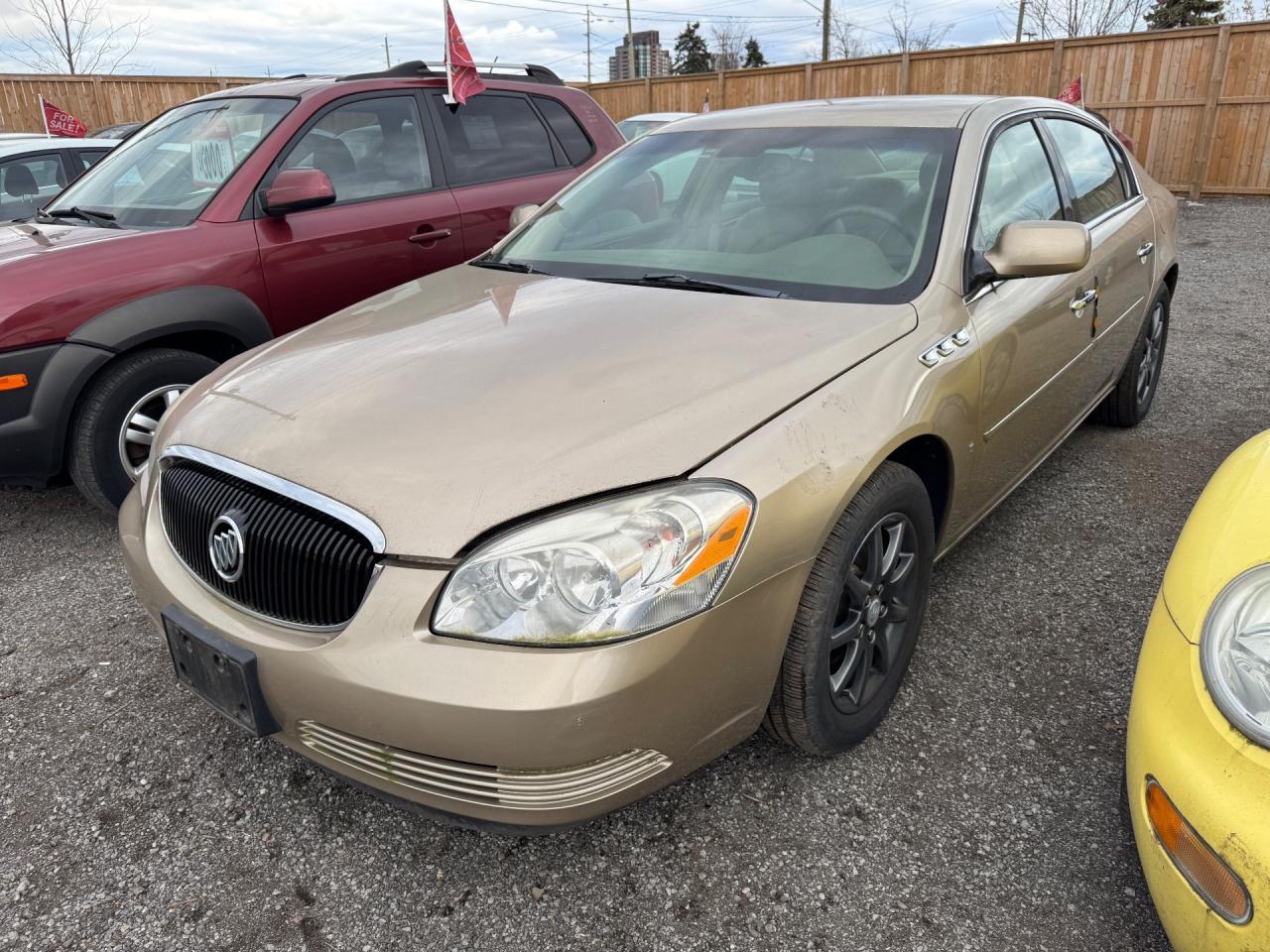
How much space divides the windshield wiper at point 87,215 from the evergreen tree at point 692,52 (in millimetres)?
59901

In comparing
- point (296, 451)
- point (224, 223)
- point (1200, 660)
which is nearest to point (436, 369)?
point (296, 451)

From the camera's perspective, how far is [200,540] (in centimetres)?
200

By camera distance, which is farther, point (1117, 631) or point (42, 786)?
point (1117, 631)

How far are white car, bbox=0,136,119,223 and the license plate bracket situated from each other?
5.79m

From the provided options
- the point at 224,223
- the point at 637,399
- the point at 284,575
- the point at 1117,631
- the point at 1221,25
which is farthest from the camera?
the point at 1221,25

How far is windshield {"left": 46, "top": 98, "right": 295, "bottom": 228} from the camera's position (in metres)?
3.89

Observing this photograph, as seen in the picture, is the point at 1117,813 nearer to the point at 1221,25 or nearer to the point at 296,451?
the point at 296,451

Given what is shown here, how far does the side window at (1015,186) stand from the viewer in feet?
8.96

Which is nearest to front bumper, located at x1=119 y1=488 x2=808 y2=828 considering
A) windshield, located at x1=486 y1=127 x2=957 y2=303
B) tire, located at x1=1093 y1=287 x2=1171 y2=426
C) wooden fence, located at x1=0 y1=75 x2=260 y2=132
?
windshield, located at x1=486 y1=127 x2=957 y2=303

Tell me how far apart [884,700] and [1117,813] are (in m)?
0.57

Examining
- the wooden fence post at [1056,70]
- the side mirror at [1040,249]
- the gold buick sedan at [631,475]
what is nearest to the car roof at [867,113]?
the gold buick sedan at [631,475]

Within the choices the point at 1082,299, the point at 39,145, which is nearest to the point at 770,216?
the point at 1082,299

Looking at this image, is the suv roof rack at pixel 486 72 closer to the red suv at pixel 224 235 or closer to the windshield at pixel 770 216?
the red suv at pixel 224 235

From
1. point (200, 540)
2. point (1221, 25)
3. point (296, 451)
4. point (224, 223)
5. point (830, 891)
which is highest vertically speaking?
point (1221, 25)
